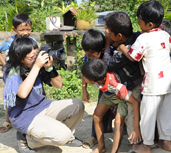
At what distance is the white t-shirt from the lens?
212 centimetres

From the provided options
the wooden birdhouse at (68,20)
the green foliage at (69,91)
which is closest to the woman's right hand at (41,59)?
the green foliage at (69,91)

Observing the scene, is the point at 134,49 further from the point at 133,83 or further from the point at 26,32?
the point at 26,32

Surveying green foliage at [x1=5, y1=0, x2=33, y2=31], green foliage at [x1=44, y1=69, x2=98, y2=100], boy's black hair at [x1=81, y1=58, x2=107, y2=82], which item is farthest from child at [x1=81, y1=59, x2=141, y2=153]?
green foliage at [x1=5, y1=0, x2=33, y2=31]

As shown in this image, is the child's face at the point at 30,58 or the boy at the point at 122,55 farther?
the child's face at the point at 30,58

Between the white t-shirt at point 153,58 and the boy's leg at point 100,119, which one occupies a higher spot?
the white t-shirt at point 153,58

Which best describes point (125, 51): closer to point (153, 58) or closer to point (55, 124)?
point (153, 58)

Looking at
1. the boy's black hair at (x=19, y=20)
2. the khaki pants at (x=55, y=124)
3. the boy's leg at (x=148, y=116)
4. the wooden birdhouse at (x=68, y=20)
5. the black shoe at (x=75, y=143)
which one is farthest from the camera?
the wooden birdhouse at (x=68, y=20)

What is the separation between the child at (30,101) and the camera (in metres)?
2.37

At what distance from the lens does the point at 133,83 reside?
2314 mm

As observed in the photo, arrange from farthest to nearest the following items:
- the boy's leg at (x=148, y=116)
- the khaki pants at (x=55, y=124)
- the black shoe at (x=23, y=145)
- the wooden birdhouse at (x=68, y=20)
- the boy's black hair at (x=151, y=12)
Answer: the wooden birdhouse at (x=68, y=20) < the black shoe at (x=23, y=145) < the khaki pants at (x=55, y=124) < the boy's leg at (x=148, y=116) < the boy's black hair at (x=151, y=12)

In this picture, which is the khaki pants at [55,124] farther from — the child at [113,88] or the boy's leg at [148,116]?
the boy's leg at [148,116]

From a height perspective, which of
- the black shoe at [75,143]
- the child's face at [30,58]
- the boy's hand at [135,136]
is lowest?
the black shoe at [75,143]

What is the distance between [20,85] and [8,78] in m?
0.18

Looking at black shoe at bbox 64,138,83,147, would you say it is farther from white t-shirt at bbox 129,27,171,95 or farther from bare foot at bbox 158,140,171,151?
white t-shirt at bbox 129,27,171,95
